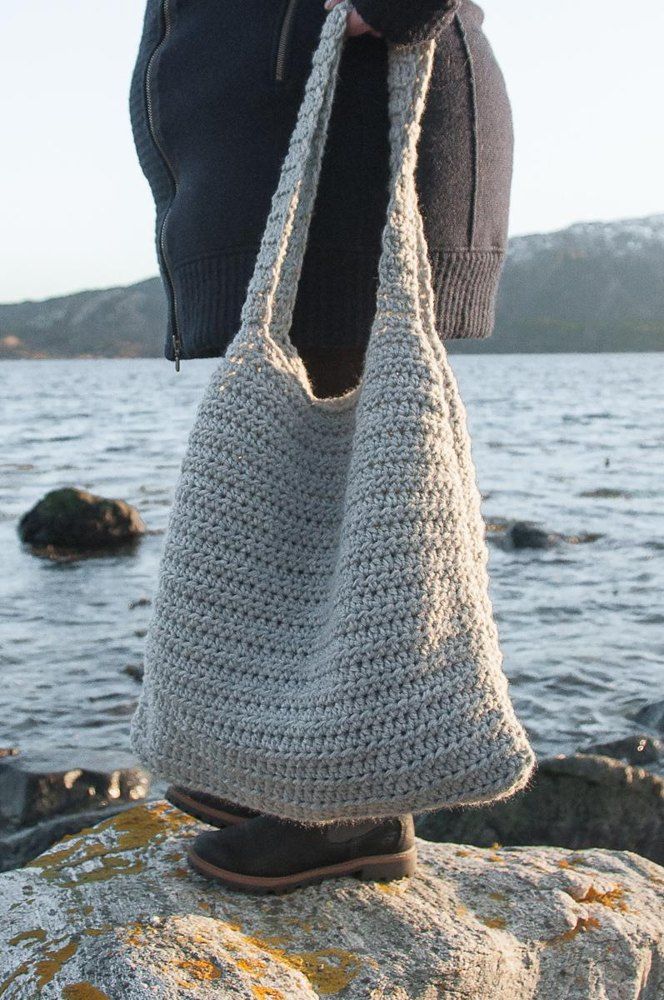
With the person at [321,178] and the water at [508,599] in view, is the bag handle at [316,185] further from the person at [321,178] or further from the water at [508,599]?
the water at [508,599]

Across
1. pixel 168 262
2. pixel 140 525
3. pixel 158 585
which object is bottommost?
pixel 140 525

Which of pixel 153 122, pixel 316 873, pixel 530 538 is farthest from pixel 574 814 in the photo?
pixel 530 538

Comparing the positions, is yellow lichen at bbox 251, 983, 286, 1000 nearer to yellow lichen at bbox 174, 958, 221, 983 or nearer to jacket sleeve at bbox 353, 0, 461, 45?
yellow lichen at bbox 174, 958, 221, 983

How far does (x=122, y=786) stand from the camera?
16.8 feet

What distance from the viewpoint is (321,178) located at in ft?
7.81

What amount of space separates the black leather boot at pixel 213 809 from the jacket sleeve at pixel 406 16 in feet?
5.76

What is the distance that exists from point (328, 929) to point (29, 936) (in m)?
0.68

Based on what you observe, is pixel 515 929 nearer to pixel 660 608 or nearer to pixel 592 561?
pixel 660 608

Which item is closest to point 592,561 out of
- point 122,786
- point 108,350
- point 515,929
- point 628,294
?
point 122,786

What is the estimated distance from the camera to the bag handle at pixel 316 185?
2.26 meters

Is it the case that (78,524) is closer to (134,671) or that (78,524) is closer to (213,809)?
(134,671)

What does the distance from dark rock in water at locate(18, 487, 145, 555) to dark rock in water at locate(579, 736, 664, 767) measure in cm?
721

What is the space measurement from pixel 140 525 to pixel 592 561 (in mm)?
4992

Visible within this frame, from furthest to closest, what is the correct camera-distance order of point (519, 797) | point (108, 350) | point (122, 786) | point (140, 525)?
point (108, 350), point (140, 525), point (122, 786), point (519, 797)
